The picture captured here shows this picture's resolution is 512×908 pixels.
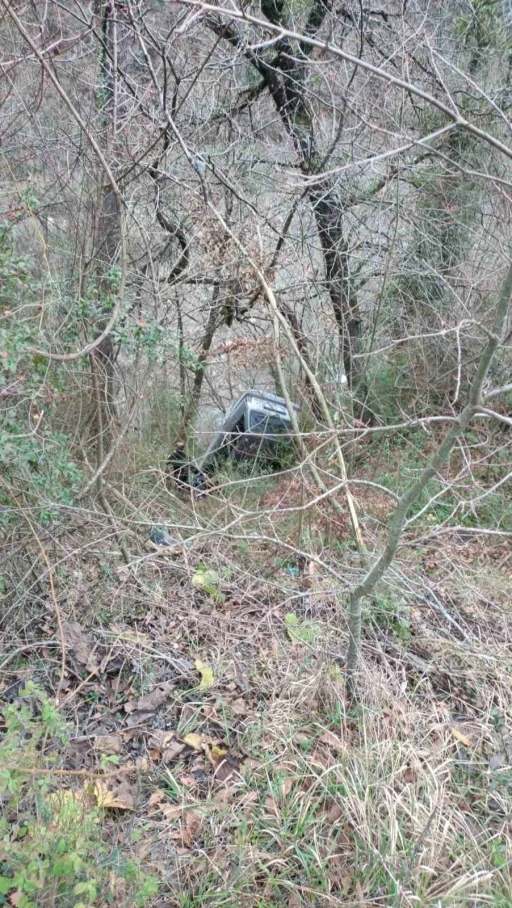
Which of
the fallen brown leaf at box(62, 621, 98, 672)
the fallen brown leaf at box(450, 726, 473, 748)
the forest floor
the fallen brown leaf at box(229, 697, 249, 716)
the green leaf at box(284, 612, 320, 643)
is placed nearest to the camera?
the forest floor

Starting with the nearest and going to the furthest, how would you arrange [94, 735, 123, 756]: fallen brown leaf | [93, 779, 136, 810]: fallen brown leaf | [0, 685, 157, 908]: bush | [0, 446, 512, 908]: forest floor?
[0, 685, 157, 908]: bush
[0, 446, 512, 908]: forest floor
[93, 779, 136, 810]: fallen brown leaf
[94, 735, 123, 756]: fallen brown leaf

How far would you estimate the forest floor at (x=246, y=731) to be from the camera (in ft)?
6.25

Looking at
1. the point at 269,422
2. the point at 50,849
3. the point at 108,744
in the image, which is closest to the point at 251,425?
the point at 269,422

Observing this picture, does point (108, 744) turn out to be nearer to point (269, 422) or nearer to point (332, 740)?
point (332, 740)

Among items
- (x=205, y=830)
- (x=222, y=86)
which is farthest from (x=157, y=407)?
(x=205, y=830)

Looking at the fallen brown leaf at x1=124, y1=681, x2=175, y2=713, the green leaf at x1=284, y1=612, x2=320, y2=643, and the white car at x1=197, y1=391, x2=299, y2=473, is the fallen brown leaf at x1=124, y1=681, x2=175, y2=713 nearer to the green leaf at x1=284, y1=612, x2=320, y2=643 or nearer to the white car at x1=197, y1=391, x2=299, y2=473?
the green leaf at x1=284, y1=612, x2=320, y2=643

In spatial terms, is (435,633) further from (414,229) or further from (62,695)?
(414,229)

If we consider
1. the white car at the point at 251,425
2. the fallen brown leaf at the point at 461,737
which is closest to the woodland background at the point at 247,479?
the fallen brown leaf at the point at 461,737

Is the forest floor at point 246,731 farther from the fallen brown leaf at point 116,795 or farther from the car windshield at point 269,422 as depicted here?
the car windshield at point 269,422

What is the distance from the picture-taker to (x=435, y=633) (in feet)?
9.95

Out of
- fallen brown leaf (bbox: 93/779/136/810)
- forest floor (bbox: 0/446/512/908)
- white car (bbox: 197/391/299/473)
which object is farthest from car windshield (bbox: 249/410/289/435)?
fallen brown leaf (bbox: 93/779/136/810)

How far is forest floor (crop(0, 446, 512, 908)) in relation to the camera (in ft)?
6.25

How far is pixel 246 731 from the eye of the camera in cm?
246

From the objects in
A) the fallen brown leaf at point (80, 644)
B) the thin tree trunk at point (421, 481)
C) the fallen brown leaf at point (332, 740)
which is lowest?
the fallen brown leaf at point (332, 740)
